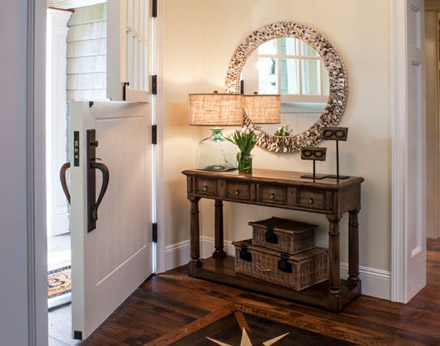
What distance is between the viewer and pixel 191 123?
3.53 metres

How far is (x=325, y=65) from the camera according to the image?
3.35m

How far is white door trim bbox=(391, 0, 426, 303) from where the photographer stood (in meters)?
3.07

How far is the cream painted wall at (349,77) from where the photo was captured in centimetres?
320

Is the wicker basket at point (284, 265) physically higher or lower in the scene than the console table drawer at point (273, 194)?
lower

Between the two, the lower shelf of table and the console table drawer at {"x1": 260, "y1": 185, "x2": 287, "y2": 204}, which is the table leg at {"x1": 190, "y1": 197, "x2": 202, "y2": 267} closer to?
→ the lower shelf of table

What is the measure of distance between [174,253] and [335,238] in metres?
1.37

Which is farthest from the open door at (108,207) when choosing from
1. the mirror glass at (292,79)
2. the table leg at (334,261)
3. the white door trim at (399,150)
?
the white door trim at (399,150)

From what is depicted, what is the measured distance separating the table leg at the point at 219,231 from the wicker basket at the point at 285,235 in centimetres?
49

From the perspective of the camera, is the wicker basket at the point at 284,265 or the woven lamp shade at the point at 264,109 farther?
the woven lamp shade at the point at 264,109

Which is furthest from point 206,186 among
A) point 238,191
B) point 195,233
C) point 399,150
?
point 399,150

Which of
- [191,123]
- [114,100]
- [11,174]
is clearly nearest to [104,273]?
[114,100]

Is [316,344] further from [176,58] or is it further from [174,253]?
A: [176,58]

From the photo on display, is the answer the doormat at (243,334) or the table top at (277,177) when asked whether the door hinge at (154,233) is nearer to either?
the table top at (277,177)

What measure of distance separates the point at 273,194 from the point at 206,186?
0.54 metres
